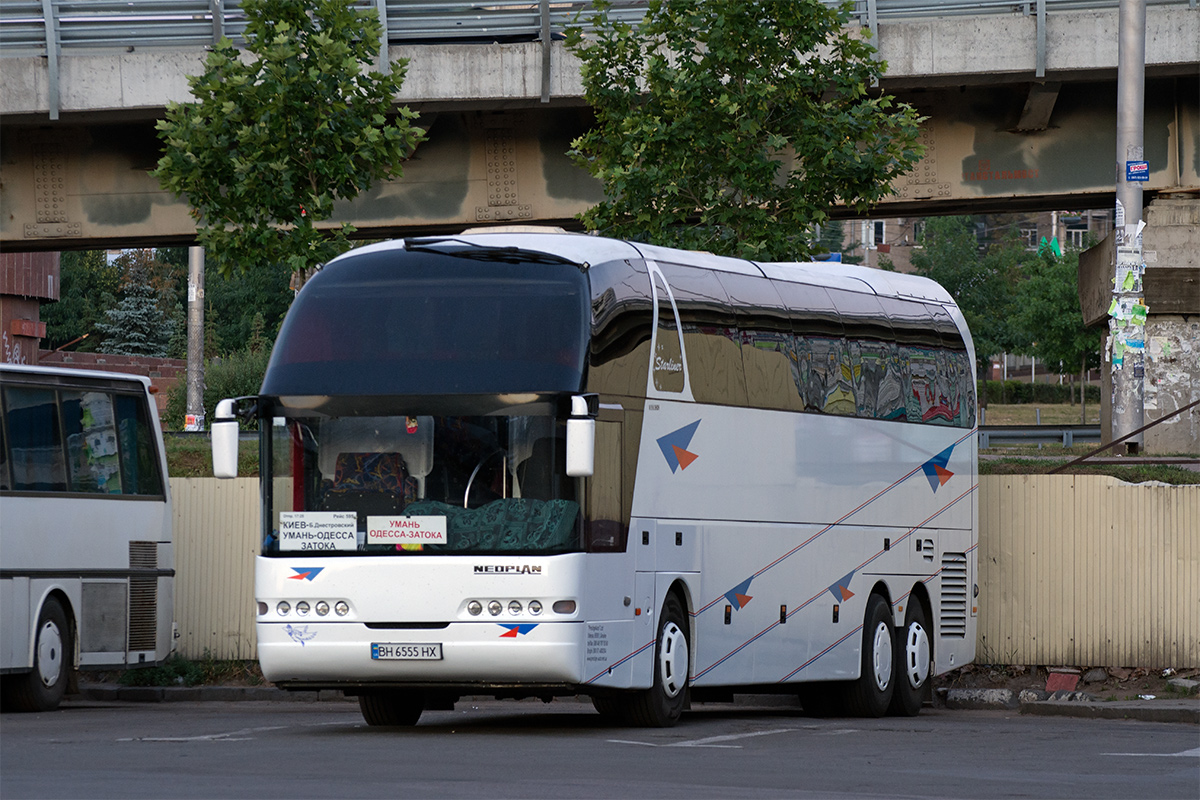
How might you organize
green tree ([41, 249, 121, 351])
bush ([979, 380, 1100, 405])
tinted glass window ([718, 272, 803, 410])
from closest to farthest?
1. tinted glass window ([718, 272, 803, 410])
2. green tree ([41, 249, 121, 351])
3. bush ([979, 380, 1100, 405])

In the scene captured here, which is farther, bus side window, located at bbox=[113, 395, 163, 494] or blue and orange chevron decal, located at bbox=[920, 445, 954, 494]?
bus side window, located at bbox=[113, 395, 163, 494]

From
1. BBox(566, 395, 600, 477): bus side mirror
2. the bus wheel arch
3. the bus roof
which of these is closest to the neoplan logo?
BBox(566, 395, 600, 477): bus side mirror

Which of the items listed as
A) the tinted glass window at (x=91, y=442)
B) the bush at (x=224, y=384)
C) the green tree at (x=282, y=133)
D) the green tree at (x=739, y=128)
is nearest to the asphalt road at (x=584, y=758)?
the tinted glass window at (x=91, y=442)

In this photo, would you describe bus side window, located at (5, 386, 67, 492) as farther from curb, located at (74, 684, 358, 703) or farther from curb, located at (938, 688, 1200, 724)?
curb, located at (938, 688, 1200, 724)

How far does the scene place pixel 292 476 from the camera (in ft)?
42.8

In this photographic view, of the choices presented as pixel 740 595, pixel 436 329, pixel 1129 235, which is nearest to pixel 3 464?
pixel 436 329

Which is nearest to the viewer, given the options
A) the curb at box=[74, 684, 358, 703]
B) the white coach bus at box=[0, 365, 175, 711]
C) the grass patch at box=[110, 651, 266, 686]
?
the white coach bus at box=[0, 365, 175, 711]

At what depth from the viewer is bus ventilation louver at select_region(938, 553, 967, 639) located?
18031 mm

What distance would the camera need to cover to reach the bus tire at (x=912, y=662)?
1719 centimetres

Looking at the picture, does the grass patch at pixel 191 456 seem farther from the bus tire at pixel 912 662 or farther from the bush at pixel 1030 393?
the bush at pixel 1030 393

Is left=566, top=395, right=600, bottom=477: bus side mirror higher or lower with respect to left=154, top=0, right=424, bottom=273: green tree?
lower

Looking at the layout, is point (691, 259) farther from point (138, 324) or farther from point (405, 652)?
point (138, 324)

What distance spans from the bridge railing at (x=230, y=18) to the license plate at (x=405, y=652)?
43.1 feet

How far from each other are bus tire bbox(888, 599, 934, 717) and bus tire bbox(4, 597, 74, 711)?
740 cm
